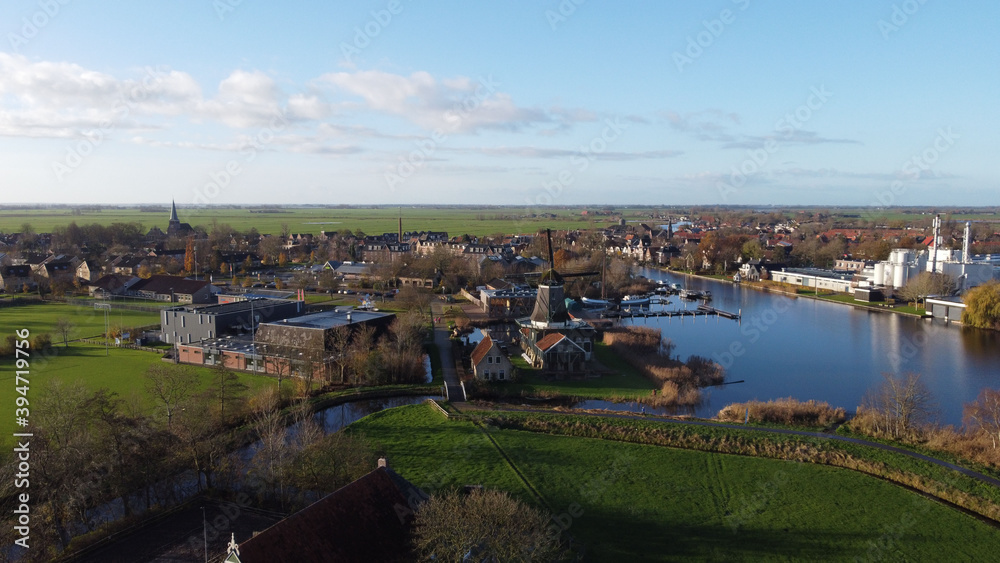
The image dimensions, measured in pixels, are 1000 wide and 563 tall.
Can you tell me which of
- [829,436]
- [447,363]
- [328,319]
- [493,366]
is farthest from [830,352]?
[328,319]

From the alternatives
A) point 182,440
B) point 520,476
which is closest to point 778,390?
point 520,476

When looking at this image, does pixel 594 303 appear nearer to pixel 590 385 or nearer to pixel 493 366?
pixel 590 385

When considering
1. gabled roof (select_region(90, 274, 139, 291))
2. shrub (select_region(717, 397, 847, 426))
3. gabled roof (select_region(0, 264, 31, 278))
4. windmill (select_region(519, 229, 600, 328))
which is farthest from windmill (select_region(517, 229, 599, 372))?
gabled roof (select_region(0, 264, 31, 278))

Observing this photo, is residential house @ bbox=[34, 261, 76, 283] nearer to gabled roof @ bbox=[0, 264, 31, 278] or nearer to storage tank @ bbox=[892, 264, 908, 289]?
gabled roof @ bbox=[0, 264, 31, 278]

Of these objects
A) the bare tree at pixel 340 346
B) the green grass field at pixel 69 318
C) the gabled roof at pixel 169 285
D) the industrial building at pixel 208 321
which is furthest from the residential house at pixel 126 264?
the bare tree at pixel 340 346

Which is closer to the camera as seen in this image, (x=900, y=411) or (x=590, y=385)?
(x=900, y=411)

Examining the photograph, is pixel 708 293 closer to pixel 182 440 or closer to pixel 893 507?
pixel 893 507
